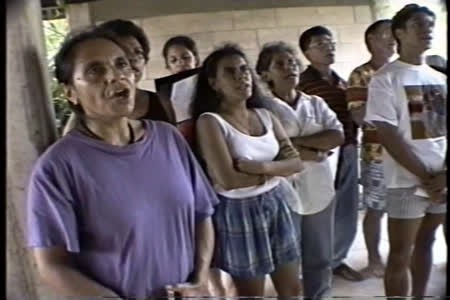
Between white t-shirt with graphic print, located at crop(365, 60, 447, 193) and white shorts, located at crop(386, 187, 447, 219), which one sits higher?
white t-shirt with graphic print, located at crop(365, 60, 447, 193)

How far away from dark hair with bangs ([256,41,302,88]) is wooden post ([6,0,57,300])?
0.86ft

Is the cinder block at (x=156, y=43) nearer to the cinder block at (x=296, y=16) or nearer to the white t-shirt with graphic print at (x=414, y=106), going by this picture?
the cinder block at (x=296, y=16)

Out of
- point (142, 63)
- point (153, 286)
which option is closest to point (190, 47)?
point (142, 63)

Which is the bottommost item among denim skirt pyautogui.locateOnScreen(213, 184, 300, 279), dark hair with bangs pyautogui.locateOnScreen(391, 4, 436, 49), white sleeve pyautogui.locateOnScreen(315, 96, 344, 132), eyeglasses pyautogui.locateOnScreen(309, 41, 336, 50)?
denim skirt pyautogui.locateOnScreen(213, 184, 300, 279)

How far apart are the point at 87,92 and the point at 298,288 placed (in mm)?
361

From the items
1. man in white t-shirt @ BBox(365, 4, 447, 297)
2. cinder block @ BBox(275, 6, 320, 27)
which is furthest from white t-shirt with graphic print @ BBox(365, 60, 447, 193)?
cinder block @ BBox(275, 6, 320, 27)

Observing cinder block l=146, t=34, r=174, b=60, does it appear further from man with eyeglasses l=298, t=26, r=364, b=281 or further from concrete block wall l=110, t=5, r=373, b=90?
man with eyeglasses l=298, t=26, r=364, b=281

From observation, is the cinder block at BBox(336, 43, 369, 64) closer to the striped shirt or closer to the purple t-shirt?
the striped shirt

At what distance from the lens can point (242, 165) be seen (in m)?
0.75

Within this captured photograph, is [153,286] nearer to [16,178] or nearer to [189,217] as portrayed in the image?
[189,217]

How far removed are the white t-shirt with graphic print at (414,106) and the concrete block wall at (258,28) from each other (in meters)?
0.05

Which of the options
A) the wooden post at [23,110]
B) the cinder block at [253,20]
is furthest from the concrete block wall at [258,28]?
the wooden post at [23,110]

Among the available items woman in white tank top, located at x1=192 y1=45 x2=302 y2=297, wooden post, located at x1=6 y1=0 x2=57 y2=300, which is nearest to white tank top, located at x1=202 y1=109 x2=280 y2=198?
woman in white tank top, located at x1=192 y1=45 x2=302 y2=297

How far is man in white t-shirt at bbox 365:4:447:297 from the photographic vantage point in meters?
0.75
